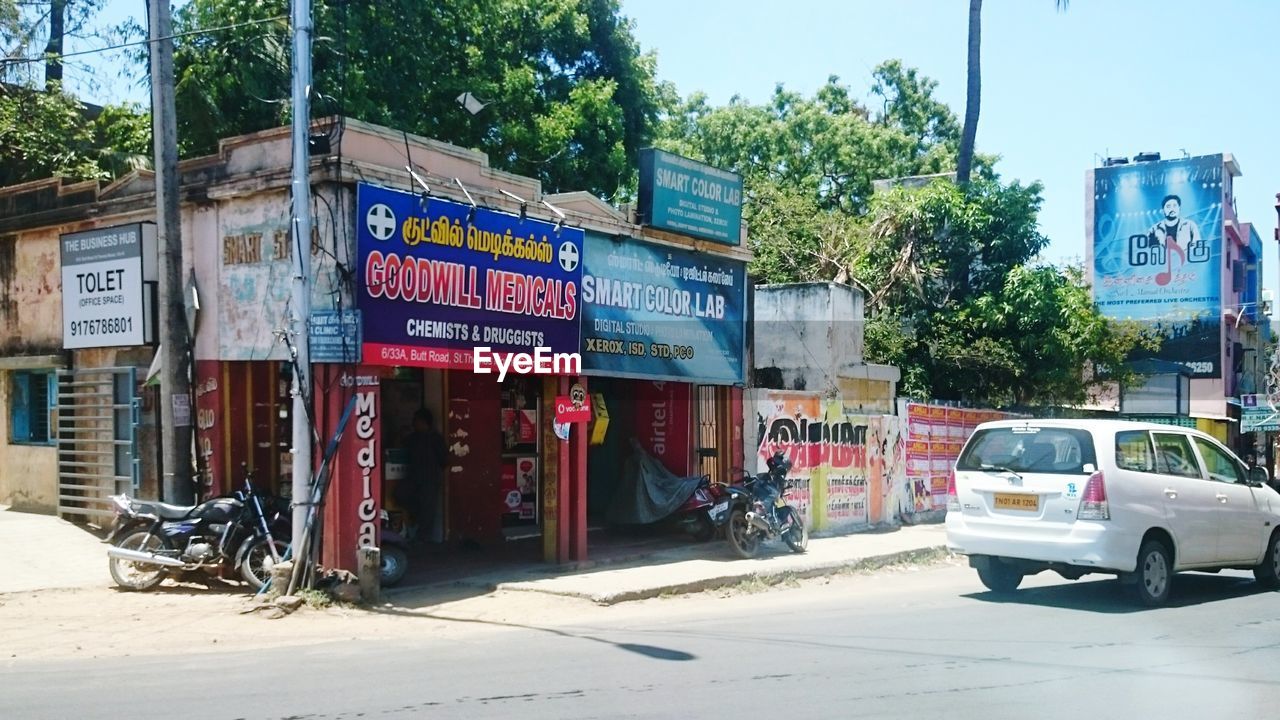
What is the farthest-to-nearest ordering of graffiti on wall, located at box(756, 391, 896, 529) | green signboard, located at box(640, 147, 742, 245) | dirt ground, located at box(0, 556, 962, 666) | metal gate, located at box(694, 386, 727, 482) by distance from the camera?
1. graffiti on wall, located at box(756, 391, 896, 529)
2. metal gate, located at box(694, 386, 727, 482)
3. green signboard, located at box(640, 147, 742, 245)
4. dirt ground, located at box(0, 556, 962, 666)

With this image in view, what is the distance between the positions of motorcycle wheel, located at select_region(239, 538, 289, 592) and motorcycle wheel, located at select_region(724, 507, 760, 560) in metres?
5.52

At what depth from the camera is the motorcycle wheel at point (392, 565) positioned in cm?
1117

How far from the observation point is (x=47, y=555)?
40.7 ft

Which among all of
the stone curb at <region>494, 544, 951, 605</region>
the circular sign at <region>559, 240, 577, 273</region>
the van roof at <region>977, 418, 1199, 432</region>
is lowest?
the stone curb at <region>494, 544, 951, 605</region>

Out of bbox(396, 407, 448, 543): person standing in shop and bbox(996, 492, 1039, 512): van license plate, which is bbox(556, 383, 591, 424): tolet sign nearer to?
bbox(396, 407, 448, 543): person standing in shop

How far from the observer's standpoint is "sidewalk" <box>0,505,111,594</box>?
1132cm

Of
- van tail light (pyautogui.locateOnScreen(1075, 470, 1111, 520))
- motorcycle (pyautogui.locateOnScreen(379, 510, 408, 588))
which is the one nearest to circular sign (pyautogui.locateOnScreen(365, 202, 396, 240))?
motorcycle (pyautogui.locateOnScreen(379, 510, 408, 588))

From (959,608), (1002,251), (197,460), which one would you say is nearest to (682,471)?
(959,608)

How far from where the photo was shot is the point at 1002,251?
23016 mm

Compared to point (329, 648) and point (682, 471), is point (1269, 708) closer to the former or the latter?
point (329, 648)

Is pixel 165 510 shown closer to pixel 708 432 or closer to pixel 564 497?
pixel 564 497

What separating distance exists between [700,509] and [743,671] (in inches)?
264

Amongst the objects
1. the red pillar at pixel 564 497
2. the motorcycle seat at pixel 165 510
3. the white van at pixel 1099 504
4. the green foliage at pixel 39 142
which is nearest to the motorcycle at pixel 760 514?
the red pillar at pixel 564 497

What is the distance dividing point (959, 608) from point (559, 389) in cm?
507
